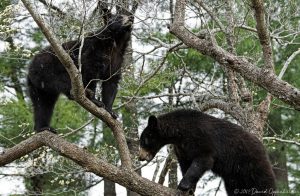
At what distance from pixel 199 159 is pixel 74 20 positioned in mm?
2246

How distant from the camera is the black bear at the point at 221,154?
651 cm

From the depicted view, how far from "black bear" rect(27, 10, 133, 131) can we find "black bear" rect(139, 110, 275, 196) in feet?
4.94

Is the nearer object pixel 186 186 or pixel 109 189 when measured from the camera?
pixel 186 186

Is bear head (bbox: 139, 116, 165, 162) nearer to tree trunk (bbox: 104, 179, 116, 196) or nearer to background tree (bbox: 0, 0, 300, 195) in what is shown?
background tree (bbox: 0, 0, 300, 195)

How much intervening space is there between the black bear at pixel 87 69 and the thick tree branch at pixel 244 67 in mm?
1272

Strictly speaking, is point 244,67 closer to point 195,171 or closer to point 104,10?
point 195,171

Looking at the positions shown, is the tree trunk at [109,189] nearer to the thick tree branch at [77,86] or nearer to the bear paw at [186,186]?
the thick tree branch at [77,86]

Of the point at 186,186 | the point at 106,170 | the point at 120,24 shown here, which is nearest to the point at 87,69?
the point at 120,24

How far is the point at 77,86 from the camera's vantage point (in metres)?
6.19

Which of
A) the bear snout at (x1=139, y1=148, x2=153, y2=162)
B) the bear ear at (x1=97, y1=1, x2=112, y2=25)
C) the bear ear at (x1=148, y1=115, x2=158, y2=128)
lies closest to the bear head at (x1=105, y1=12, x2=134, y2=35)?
the bear ear at (x1=97, y1=1, x2=112, y2=25)

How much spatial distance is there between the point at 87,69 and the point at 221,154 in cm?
253

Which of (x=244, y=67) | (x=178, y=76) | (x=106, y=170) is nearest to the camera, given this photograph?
(x=244, y=67)

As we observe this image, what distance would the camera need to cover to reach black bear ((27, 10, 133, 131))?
7961 millimetres

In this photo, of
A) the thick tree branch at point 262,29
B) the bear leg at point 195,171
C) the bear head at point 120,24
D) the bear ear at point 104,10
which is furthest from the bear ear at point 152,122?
the thick tree branch at point 262,29
